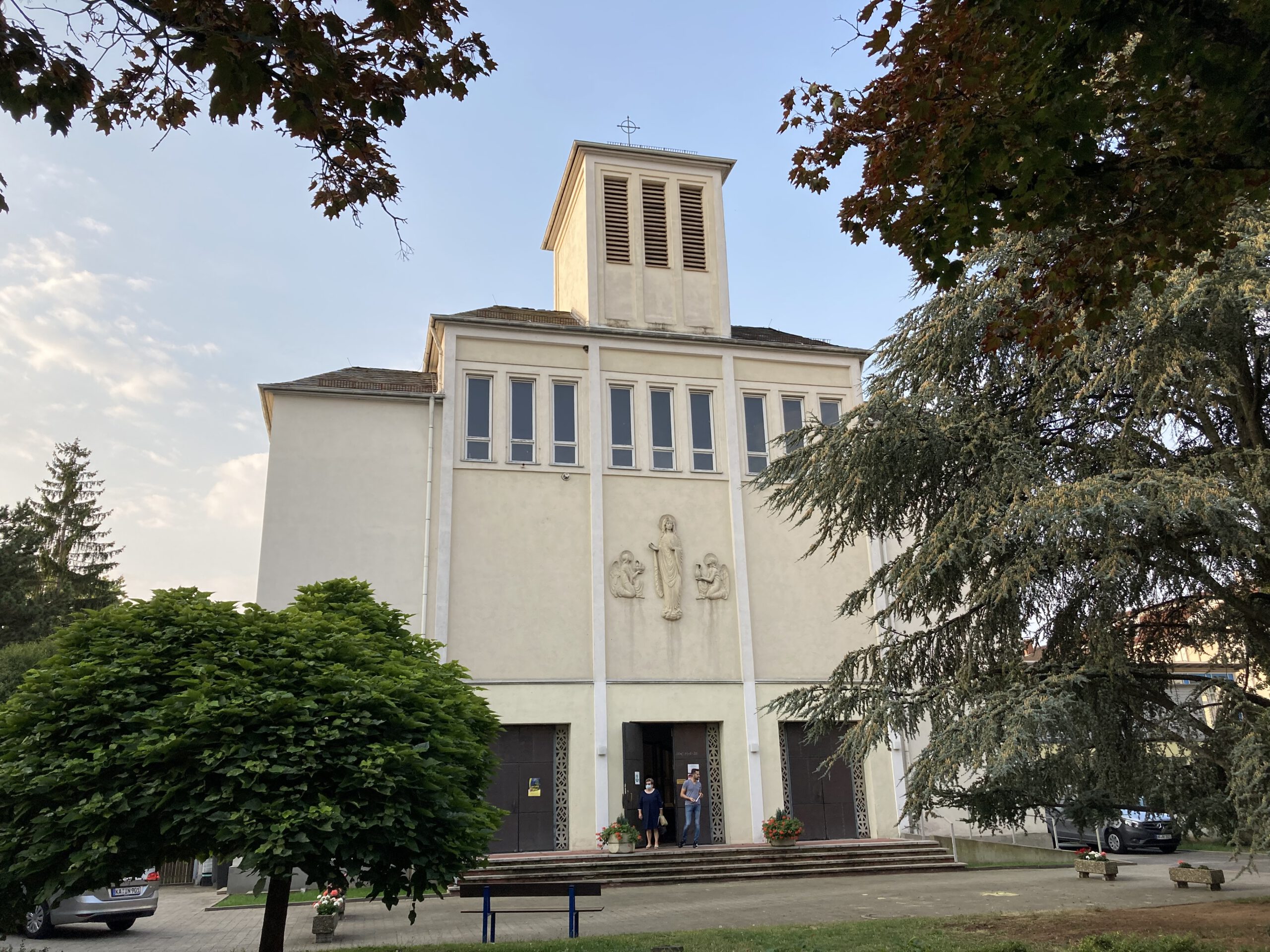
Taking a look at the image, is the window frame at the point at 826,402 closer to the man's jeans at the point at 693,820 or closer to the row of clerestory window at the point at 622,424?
the row of clerestory window at the point at 622,424

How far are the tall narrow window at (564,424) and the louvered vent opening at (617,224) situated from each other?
13.2ft

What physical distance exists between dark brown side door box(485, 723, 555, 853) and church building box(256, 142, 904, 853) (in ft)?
0.15

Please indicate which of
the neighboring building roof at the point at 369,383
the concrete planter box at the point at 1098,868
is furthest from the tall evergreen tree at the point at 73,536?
the concrete planter box at the point at 1098,868

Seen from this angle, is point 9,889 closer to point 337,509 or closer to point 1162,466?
point 1162,466

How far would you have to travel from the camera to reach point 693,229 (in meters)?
27.2

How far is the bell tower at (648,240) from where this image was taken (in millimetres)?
25953

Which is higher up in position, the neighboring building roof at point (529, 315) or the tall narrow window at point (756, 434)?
the neighboring building roof at point (529, 315)

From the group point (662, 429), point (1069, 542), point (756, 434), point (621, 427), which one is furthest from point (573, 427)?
point (1069, 542)

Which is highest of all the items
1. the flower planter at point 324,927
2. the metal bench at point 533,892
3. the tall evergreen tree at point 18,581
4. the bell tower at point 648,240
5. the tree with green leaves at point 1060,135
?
the bell tower at point 648,240

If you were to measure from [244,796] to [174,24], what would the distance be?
583 cm

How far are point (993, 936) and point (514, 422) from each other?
1695cm

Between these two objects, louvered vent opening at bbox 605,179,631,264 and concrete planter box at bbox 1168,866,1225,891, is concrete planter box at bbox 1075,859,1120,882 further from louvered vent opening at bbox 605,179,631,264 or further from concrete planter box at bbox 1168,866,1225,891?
louvered vent opening at bbox 605,179,631,264

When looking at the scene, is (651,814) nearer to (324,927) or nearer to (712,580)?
(712,580)

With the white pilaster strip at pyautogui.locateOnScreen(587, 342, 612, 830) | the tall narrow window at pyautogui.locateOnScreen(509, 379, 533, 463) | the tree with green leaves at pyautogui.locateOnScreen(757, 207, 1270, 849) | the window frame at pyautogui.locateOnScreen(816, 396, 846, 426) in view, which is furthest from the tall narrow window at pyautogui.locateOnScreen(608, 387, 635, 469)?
the tree with green leaves at pyautogui.locateOnScreen(757, 207, 1270, 849)
